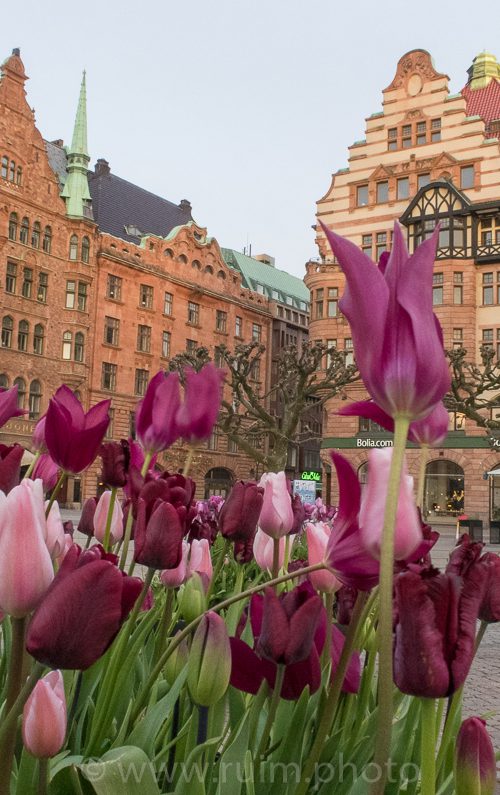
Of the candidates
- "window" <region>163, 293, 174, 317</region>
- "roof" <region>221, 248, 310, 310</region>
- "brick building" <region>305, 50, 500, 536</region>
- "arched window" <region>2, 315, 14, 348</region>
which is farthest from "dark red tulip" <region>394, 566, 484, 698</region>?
"roof" <region>221, 248, 310, 310</region>

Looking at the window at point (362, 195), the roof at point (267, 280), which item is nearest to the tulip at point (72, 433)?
the window at point (362, 195)

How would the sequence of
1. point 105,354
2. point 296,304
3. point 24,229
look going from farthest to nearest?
1. point 296,304
2. point 105,354
3. point 24,229

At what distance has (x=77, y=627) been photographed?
738 mm

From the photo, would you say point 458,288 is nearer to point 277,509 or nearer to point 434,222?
point 434,222

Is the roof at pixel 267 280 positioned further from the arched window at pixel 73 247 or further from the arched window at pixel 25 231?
the arched window at pixel 25 231

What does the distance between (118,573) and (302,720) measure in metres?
0.49

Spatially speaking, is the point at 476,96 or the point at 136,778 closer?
the point at 136,778

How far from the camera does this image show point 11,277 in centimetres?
3188

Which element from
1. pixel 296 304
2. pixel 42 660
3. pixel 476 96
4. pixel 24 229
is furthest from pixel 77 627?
pixel 296 304

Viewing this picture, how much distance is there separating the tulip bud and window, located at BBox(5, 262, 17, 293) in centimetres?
3255

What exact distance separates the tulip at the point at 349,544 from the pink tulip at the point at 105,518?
1.01m

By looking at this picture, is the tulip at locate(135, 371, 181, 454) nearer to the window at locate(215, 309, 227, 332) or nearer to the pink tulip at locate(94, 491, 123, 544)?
the pink tulip at locate(94, 491, 123, 544)

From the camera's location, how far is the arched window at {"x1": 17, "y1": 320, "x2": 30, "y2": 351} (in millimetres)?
32000

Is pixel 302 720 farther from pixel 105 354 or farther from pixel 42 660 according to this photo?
pixel 105 354
